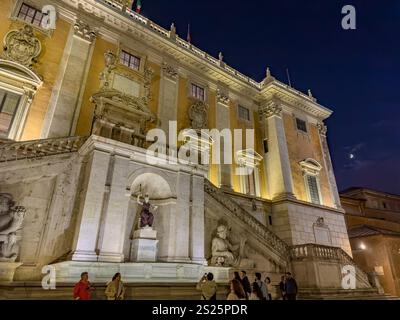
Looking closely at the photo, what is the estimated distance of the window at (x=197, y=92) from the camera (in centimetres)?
2053

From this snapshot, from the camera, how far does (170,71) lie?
19531 millimetres

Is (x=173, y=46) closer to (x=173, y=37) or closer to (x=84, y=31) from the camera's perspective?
(x=173, y=37)

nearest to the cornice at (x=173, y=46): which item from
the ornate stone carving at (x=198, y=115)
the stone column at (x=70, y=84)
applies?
the stone column at (x=70, y=84)

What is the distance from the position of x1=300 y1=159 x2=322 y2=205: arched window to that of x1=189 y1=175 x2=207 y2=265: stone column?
1302cm

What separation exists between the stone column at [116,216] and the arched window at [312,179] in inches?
644

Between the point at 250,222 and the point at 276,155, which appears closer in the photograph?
the point at 250,222

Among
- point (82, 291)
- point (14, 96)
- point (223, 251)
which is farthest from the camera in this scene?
point (14, 96)

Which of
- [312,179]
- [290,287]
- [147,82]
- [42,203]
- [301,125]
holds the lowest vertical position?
[290,287]

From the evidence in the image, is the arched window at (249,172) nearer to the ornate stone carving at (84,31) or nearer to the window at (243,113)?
the window at (243,113)

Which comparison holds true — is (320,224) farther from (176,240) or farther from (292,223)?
(176,240)

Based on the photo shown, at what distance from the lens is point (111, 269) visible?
8758mm

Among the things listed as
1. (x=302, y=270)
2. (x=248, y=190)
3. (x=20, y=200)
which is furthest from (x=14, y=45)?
(x=302, y=270)

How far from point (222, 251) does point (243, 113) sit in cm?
1403

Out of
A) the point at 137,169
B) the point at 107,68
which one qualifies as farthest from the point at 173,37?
the point at 137,169
